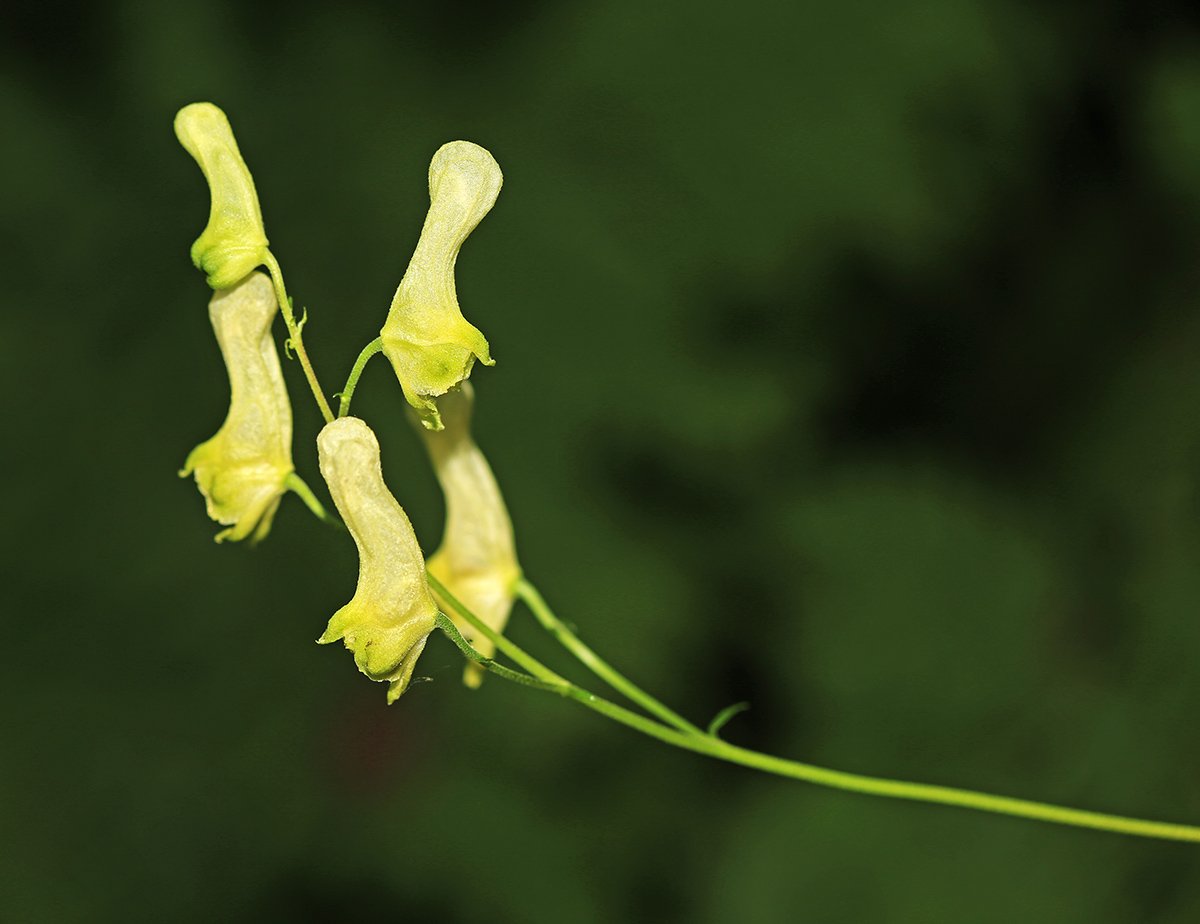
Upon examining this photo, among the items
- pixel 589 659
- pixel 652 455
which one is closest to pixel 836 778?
pixel 589 659

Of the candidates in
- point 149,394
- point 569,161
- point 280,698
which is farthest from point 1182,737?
point 149,394

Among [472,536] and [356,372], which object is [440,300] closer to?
[356,372]

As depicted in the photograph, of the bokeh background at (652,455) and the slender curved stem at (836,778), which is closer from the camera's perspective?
the slender curved stem at (836,778)

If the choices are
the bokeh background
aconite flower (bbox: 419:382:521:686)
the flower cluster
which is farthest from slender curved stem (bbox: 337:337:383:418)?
the bokeh background

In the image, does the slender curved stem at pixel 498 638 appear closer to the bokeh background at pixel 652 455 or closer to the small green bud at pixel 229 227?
the small green bud at pixel 229 227

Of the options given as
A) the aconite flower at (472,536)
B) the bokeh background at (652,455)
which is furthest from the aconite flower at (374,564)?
the bokeh background at (652,455)

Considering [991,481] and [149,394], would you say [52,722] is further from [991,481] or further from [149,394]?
[991,481]

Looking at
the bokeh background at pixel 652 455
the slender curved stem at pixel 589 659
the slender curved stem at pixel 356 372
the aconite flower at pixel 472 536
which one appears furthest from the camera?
the bokeh background at pixel 652 455
